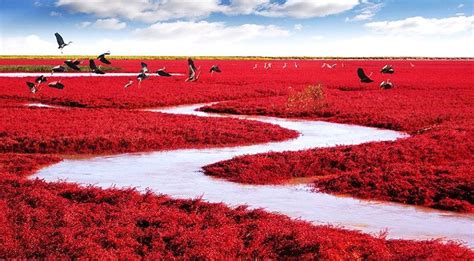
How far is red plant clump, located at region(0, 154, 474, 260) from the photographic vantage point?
26.8ft

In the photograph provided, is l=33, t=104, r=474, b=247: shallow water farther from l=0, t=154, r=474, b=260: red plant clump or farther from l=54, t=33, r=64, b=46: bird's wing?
l=54, t=33, r=64, b=46: bird's wing

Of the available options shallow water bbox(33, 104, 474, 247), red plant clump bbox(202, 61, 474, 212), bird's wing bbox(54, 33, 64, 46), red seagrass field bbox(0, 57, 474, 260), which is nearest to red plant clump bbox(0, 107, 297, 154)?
red seagrass field bbox(0, 57, 474, 260)

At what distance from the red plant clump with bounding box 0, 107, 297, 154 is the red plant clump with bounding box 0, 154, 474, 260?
25.8ft

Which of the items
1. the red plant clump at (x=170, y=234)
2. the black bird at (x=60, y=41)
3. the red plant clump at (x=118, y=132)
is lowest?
the red plant clump at (x=118, y=132)

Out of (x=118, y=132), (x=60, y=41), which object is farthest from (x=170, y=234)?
(x=118, y=132)

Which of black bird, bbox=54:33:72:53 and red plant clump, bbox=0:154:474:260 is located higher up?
black bird, bbox=54:33:72:53

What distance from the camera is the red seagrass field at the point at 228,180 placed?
8.41m

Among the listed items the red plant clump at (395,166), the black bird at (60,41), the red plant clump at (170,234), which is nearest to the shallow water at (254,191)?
the red plant clump at (395,166)

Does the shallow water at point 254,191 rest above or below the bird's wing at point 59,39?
below

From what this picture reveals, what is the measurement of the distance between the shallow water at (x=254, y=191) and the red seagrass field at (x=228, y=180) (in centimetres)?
62

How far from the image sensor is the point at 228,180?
1430 cm

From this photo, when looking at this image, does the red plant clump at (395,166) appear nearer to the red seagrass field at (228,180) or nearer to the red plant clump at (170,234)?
the red seagrass field at (228,180)

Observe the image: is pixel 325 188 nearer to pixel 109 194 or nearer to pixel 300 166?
pixel 300 166

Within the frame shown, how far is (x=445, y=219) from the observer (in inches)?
438
